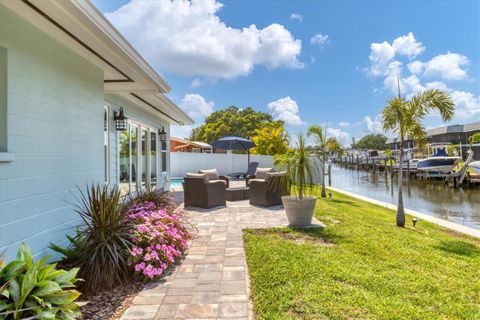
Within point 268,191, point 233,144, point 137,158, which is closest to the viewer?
point 268,191

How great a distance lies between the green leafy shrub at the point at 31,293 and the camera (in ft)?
7.50

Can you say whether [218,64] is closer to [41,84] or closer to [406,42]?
[406,42]

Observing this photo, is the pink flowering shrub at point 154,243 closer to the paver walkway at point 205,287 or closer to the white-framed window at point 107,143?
the paver walkway at point 205,287

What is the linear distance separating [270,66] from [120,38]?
19.3 metres

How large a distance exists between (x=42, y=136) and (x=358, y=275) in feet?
14.1

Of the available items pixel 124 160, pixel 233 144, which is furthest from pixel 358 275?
pixel 233 144

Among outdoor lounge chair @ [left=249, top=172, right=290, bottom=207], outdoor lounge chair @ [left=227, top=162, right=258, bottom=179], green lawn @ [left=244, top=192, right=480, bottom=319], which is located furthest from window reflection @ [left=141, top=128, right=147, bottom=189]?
outdoor lounge chair @ [left=227, top=162, right=258, bottom=179]

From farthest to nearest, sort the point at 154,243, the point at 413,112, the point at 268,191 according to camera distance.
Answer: the point at 268,191 < the point at 413,112 < the point at 154,243

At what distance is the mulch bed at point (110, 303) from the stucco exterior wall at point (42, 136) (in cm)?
100

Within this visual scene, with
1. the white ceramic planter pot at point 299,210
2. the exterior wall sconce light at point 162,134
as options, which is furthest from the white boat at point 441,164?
the white ceramic planter pot at point 299,210

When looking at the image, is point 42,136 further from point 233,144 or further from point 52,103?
point 233,144

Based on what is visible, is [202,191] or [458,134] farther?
[458,134]

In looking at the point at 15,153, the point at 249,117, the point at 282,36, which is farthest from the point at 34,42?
the point at 249,117

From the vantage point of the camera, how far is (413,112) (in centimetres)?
820
